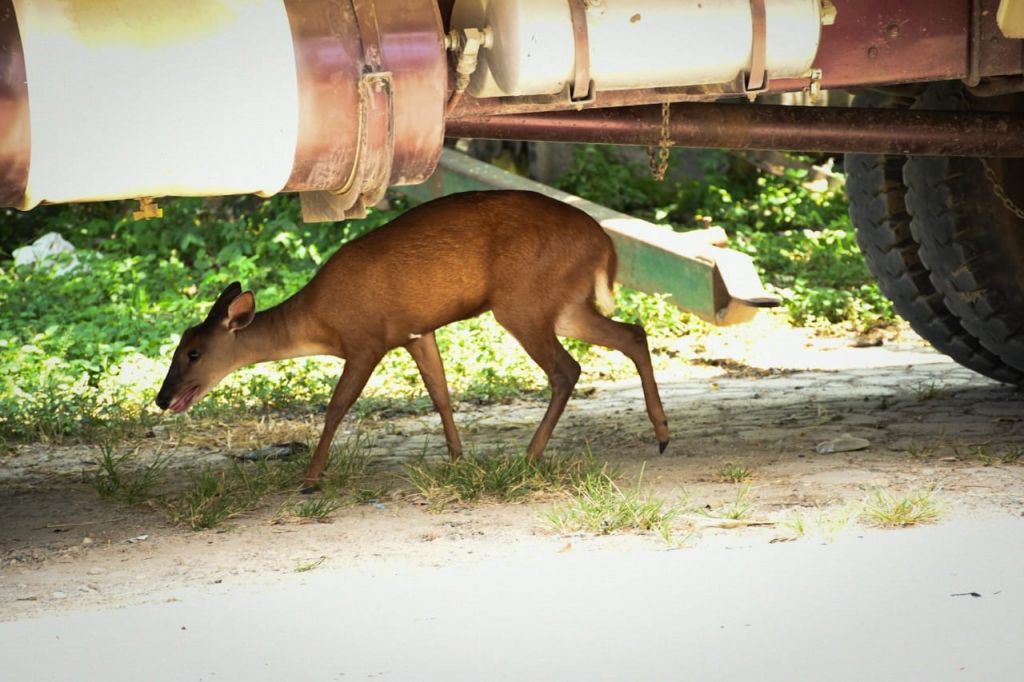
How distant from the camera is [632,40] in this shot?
397 centimetres

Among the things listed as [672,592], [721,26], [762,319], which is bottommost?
[762,319]

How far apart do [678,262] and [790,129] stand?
3.17m

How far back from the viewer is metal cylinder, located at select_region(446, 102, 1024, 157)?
Result: 4.73 meters

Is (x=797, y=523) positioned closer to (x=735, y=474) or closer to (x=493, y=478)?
(x=735, y=474)

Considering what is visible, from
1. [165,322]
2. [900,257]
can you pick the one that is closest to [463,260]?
[900,257]

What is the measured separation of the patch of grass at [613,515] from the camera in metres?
4.46

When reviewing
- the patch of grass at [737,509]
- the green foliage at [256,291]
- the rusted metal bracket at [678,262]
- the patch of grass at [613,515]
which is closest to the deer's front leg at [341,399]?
the patch of grass at [613,515]

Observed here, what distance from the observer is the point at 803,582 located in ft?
12.5

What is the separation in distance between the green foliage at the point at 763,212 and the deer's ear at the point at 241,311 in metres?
4.12

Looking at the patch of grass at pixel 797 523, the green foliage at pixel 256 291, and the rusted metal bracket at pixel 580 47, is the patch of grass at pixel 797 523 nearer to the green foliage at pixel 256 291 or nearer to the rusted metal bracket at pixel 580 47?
the rusted metal bracket at pixel 580 47

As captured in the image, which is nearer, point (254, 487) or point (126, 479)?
point (254, 487)

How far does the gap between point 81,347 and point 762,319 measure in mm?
3947

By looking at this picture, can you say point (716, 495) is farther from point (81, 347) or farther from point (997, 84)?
point (81, 347)

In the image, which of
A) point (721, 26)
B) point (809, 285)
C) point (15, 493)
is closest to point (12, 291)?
point (15, 493)
